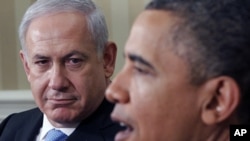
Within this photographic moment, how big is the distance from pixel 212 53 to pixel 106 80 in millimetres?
760

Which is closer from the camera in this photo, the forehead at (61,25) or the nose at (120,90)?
the nose at (120,90)

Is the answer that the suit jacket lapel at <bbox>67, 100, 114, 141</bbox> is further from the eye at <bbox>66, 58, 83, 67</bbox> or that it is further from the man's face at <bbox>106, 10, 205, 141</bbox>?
the man's face at <bbox>106, 10, 205, 141</bbox>

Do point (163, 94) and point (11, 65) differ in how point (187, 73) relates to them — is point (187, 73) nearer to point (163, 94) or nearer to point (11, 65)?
point (163, 94)

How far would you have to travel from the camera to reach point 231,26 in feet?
3.38

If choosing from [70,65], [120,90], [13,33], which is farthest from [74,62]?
[13,33]

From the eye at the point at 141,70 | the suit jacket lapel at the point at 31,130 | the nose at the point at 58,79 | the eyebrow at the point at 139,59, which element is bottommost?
the suit jacket lapel at the point at 31,130

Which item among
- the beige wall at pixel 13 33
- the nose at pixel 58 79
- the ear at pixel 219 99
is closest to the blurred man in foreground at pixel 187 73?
the ear at pixel 219 99

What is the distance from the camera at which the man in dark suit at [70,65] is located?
1.65 m

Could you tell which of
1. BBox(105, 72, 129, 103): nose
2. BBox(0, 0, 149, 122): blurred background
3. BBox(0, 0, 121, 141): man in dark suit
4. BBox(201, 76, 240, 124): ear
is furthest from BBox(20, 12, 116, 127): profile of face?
BBox(0, 0, 149, 122): blurred background

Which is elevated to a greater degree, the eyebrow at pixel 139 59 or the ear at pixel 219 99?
the eyebrow at pixel 139 59

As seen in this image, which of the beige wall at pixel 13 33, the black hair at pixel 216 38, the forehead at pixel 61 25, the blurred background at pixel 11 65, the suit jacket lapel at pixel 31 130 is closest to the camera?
the black hair at pixel 216 38

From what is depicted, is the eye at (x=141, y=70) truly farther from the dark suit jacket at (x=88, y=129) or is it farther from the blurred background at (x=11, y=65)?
the blurred background at (x=11, y=65)

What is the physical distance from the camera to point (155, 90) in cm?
106

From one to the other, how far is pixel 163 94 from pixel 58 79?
2.13 ft
